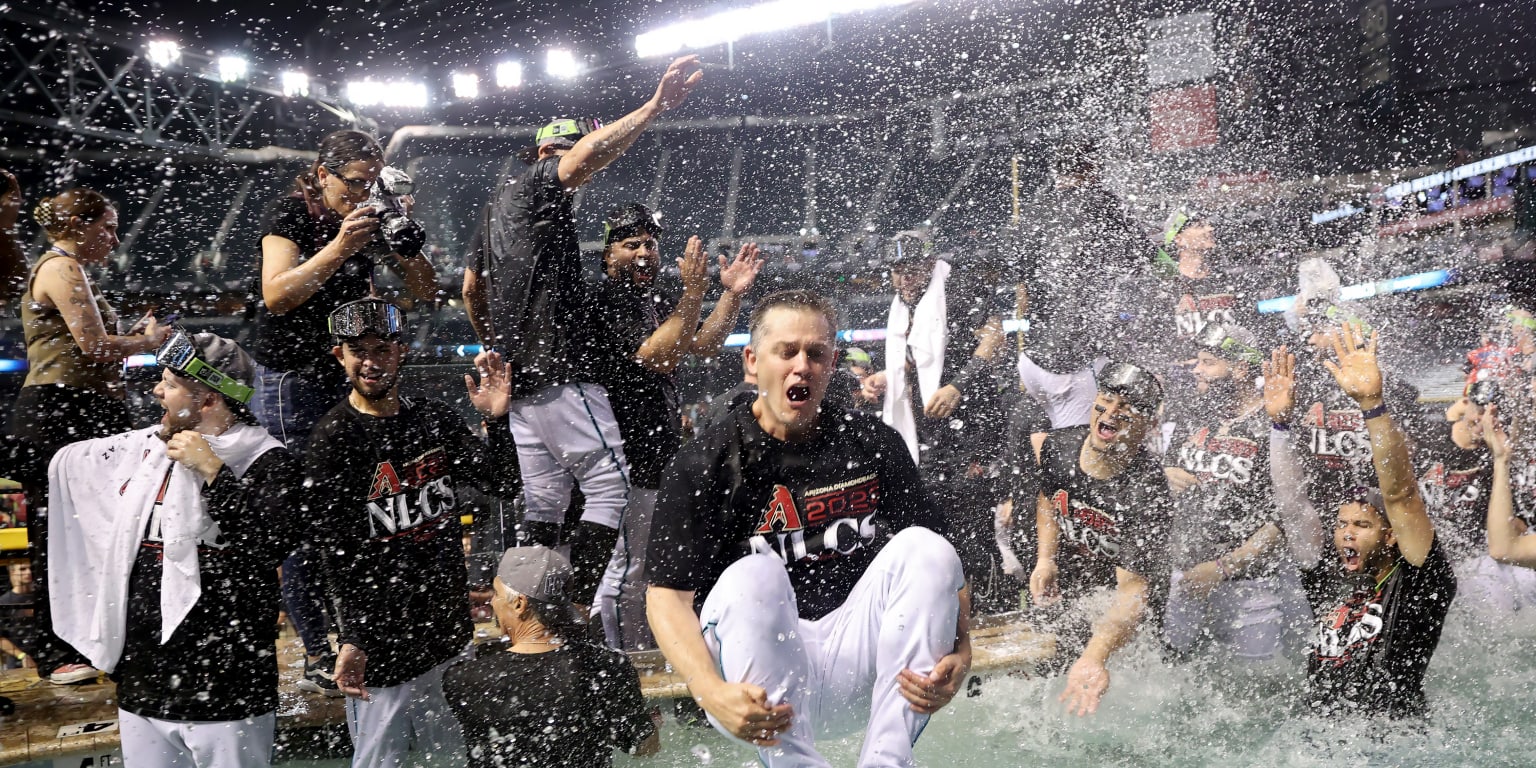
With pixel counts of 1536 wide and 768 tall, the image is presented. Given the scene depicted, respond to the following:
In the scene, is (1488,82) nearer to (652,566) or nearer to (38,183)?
(652,566)

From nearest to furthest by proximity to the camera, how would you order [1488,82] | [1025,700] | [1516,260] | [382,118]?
[1025,700] → [1516,260] → [1488,82] → [382,118]

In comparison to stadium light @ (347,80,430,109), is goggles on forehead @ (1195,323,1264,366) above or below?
below

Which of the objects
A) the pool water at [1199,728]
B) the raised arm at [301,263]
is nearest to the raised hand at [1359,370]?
the pool water at [1199,728]

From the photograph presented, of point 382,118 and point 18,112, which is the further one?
point 382,118

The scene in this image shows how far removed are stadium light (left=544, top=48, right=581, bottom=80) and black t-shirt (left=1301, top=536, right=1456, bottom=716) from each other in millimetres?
14243

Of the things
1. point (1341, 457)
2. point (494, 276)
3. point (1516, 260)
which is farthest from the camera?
point (1516, 260)

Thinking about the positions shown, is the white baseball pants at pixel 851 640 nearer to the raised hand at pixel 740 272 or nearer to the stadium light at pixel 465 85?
the raised hand at pixel 740 272

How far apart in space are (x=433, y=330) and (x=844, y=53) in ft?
29.3

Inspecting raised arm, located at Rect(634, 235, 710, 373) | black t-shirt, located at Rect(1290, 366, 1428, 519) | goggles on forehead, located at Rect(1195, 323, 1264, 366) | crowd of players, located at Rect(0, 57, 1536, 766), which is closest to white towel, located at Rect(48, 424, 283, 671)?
crowd of players, located at Rect(0, 57, 1536, 766)

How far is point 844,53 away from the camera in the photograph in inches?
606

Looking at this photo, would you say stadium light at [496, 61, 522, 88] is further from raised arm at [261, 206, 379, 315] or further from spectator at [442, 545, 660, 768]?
spectator at [442, 545, 660, 768]

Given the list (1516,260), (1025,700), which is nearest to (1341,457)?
(1025,700)

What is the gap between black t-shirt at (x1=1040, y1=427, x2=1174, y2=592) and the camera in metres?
3.62

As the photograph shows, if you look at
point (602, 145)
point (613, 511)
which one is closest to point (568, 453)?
point (613, 511)
